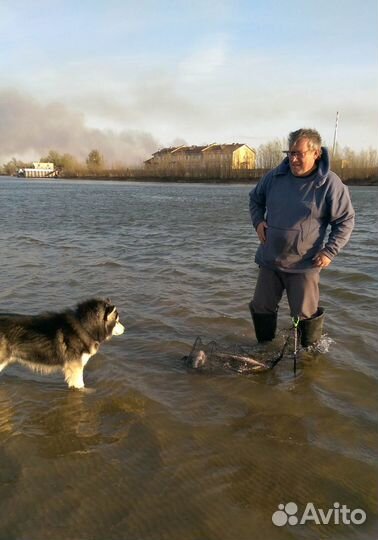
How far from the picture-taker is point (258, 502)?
124 inches

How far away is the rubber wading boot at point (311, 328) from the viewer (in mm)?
5125

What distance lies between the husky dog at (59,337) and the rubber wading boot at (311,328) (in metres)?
2.29

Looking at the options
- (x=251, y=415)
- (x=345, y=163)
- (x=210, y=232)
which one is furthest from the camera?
(x=345, y=163)

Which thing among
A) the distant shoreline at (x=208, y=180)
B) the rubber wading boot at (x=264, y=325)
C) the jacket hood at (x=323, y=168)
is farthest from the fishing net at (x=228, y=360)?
the distant shoreline at (x=208, y=180)

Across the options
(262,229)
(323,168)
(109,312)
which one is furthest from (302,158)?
(109,312)

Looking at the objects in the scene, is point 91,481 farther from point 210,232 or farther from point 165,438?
point 210,232

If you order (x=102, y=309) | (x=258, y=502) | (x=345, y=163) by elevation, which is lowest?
(x=258, y=502)

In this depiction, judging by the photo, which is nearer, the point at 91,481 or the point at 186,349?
the point at 91,481

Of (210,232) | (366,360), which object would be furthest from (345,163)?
(366,360)

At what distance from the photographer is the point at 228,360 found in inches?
207

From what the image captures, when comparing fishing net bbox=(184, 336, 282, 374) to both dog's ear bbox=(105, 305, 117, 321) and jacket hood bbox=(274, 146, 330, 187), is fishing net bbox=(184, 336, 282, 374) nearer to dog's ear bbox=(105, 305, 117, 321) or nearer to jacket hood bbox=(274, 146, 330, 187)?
dog's ear bbox=(105, 305, 117, 321)

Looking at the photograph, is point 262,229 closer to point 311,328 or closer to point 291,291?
point 291,291

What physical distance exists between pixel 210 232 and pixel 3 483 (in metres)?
13.8

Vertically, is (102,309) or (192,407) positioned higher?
(102,309)
